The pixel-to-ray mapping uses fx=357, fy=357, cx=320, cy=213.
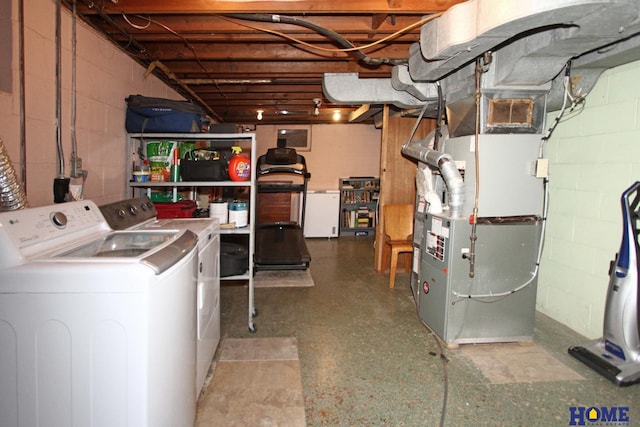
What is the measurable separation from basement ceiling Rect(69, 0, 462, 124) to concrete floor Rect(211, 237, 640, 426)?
226 cm

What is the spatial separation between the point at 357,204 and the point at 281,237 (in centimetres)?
255

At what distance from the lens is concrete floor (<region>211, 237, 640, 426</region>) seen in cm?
198

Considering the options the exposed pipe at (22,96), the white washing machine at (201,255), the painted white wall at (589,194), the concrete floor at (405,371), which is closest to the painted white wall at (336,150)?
the concrete floor at (405,371)

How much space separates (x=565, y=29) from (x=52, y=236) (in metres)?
2.67

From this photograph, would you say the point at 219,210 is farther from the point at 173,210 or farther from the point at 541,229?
the point at 541,229

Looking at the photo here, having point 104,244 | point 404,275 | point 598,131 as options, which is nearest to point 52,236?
point 104,244

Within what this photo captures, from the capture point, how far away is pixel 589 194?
2.86 meters

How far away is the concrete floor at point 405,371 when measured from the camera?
1981mm

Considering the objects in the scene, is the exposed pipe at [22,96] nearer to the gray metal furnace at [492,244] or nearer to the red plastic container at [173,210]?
the red plastic container at [173,210]

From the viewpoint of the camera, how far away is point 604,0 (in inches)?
59.0

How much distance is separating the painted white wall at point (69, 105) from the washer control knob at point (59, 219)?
1.87 feet

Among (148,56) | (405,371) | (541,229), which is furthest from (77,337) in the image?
(541,229)

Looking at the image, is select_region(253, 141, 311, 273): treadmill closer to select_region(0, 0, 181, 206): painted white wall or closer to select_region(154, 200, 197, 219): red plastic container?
select_region(154, 200, 197, 219): red plastic container

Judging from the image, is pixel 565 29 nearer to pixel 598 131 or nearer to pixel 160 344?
pixel 598 131
